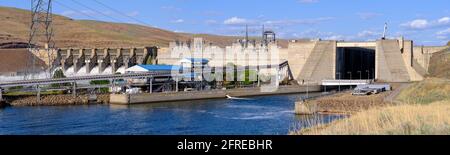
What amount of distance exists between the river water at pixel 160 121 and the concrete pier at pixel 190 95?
490 cm

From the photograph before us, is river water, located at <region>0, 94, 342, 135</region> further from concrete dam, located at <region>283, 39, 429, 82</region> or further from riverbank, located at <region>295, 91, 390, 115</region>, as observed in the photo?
concrete dam, located at <region>283, 39, 429, 82</region>

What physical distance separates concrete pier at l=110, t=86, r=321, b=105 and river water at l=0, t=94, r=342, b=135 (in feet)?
16.1

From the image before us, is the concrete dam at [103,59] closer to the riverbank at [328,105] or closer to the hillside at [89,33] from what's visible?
the hillside at [89,33]

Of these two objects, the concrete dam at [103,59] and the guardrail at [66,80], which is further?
the concrete dam at [103,59]

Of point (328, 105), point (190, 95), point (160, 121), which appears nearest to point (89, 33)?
point (190, 95)

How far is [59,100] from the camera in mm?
41312

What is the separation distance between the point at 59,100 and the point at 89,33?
6768 centimetres

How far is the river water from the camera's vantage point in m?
23.1

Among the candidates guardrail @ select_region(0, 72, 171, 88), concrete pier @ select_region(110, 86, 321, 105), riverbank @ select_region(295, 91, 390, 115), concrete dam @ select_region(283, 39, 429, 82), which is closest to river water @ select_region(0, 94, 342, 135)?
riverbank @ select_region(295, 91, 390, 115)

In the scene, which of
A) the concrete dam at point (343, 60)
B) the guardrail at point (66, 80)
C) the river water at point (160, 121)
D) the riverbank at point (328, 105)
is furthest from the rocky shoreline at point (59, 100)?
the concrete dam at point (343, 60)

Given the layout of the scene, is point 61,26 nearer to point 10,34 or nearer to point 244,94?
point 10,34

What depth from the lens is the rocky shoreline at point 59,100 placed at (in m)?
40.4
